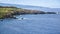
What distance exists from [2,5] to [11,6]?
1930 millimetres

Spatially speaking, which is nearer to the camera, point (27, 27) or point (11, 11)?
point (27, 27)

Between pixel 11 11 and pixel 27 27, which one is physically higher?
pixel 11 11

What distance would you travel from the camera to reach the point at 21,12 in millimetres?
27062

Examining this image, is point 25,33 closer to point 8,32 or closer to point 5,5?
point 8,32

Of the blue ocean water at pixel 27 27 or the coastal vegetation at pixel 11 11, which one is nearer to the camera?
the blue ocean water at pixel 27 27

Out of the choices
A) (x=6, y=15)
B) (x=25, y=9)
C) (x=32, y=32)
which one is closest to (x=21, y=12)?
(x=25, y=9)

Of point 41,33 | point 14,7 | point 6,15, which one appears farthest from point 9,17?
point 41,33

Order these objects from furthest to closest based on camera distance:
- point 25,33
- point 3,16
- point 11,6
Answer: point 11,6
point 3,16
point 25,33

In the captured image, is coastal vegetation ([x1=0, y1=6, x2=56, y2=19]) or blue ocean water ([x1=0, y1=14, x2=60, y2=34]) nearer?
blue ocean water ([x1=0, y1=14, x2=60, y2=34])

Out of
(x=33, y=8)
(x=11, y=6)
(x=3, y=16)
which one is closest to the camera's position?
(x=3, y=16)

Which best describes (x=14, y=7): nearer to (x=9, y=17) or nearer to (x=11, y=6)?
(x=11, y=6)

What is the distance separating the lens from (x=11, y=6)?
87.7 feet

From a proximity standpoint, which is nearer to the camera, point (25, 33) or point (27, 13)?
point (25, 33)

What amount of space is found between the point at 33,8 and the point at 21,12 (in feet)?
11.1
